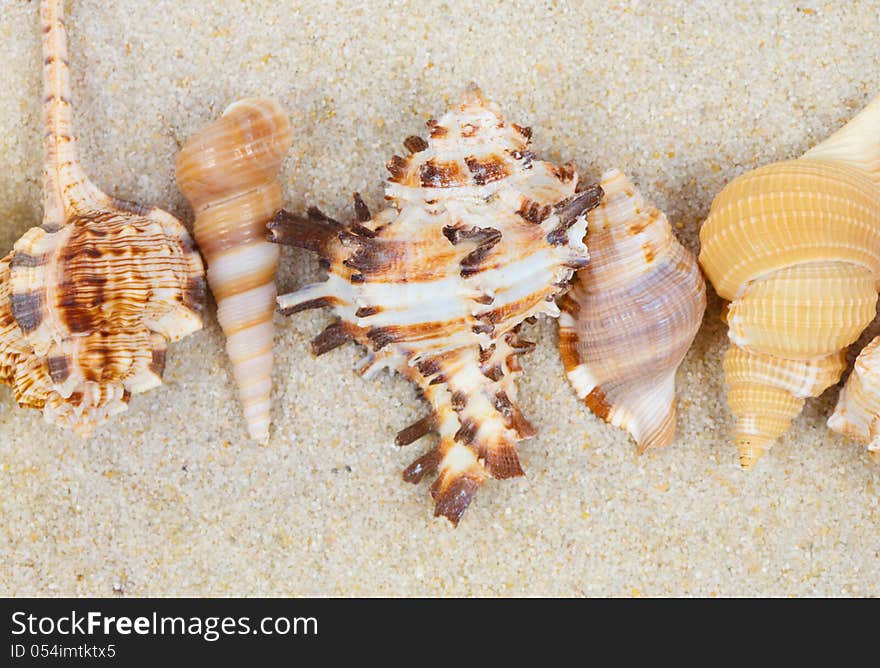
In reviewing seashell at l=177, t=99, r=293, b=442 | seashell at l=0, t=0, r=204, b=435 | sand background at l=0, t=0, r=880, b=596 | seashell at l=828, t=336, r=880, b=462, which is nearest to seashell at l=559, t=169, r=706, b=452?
sand background at l=0, t=0, r=880, b=596

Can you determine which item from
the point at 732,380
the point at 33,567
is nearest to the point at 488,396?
the point at 732,380

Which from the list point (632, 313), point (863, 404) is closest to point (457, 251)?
Result: point (632, 313)

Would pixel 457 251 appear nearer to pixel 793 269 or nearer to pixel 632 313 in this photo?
pixel 632 313

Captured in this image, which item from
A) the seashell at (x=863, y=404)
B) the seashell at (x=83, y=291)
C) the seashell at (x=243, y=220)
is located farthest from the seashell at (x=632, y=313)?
the seashell at (x=83, y=291)

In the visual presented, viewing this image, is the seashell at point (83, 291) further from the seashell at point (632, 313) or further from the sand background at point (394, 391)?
the seashell at point (632, 313)

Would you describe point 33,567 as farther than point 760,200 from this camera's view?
Yes
